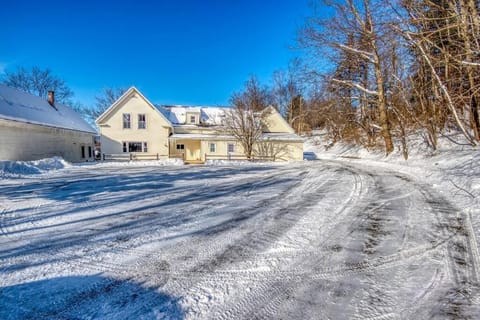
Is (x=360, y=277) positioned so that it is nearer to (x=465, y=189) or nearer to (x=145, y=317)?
(x=145, y=317)

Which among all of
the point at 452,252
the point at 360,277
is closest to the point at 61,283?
the point at 360,277

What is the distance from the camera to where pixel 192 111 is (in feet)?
85.0

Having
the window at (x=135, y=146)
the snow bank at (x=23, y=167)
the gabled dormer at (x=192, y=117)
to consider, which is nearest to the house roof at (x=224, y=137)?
the gabled dormer at (x=192, y=117)

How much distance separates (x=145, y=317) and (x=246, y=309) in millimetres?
897

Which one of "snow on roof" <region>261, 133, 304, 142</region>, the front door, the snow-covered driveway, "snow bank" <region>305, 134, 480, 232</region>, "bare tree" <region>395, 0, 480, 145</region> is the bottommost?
the snow-covered driveway

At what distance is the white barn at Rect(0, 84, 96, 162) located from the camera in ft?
51.4

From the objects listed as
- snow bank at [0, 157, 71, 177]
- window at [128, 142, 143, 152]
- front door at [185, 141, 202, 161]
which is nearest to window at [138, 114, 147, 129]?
window at [128, 142, 143, 152]

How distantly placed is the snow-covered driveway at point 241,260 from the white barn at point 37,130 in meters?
14.5

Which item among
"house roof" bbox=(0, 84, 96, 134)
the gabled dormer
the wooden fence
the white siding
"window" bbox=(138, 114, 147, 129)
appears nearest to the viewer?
the white siding

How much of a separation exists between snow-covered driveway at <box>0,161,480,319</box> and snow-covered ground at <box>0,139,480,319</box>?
2cm

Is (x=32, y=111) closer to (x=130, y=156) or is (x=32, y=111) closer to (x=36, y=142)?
(x=36, y=142)

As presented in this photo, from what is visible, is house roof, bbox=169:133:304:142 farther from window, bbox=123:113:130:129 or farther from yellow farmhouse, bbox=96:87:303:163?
window, bbox=123:113:130:129

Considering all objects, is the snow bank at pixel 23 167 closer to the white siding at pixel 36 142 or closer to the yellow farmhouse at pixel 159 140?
the white siding at pixel 36 142

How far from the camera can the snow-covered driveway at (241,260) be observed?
6.94ft
